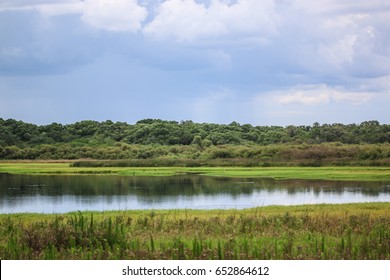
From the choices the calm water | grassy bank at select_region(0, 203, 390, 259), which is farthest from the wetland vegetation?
the calm water

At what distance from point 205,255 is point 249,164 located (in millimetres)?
52849

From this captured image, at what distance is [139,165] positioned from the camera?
6400 centimetres

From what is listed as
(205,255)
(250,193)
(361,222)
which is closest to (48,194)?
(250,193)

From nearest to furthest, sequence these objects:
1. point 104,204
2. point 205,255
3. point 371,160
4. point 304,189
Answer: point 205,255 < point 104,204 < point 304,189 < point 371,160

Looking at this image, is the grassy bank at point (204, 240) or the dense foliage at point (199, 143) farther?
the dense foliage at point (199, 143)

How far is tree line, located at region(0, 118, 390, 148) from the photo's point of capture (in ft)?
246

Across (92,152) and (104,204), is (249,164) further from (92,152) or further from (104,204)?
(104,204)

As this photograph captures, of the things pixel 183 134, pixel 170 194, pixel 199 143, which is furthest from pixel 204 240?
pixel 183 134

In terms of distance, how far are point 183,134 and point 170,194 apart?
63.4 meters

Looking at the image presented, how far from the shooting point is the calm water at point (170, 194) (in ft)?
88.3

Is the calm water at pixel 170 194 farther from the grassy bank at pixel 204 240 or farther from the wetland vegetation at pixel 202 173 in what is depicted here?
the grassy bank at pixel 204 240

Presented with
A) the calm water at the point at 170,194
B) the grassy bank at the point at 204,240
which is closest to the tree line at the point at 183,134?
the calm water at the point at 170,194

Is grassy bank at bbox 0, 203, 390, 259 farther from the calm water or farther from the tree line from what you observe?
the tree line

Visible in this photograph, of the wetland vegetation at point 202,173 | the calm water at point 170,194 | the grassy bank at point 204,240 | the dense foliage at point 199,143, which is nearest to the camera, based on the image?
the grassy bank at point 204,240
